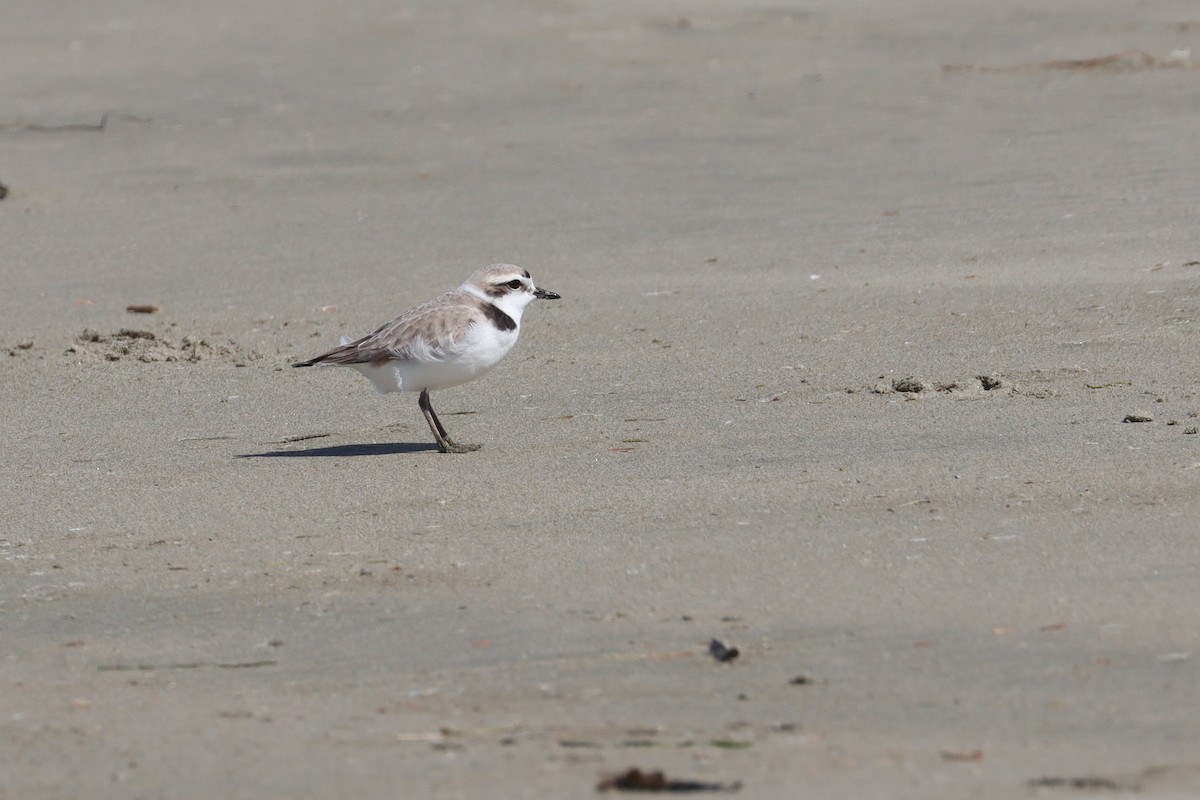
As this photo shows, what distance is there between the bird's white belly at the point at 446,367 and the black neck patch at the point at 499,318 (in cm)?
3

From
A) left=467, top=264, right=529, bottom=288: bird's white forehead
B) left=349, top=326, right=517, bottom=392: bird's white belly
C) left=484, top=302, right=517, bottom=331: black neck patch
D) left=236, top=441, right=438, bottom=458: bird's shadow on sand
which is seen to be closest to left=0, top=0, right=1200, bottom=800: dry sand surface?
left=236, top=441, right=438, bottom=458: bird's shadow on sand

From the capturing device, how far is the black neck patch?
6.94 metres

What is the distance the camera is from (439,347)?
266 inches

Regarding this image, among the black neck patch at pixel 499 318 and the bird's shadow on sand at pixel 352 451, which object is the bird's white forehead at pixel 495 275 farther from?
the bird's shadow on sand at pixel 352 451

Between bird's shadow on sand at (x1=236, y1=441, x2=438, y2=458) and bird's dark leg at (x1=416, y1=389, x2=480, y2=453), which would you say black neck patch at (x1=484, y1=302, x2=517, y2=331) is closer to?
bird's dark leg at (x1=416, y1=389, x2=480, y2=453)

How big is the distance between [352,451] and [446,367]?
490mm

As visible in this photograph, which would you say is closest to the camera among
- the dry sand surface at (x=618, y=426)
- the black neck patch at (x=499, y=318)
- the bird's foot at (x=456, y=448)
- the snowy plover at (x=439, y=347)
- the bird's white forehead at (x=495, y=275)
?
the dry sand surface at (x=618, y=426)

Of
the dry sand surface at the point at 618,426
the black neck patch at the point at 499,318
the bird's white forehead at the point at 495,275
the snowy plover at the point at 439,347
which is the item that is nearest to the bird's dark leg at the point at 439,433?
the snowy plover at the point at 439,347

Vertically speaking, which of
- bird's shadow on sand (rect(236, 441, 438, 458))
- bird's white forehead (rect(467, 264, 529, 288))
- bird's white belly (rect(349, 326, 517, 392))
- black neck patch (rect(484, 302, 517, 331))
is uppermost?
bird's white forehead (rect(467, 264, 529, 288))

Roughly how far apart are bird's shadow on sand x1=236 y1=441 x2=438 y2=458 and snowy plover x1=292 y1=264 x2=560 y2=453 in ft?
0.43

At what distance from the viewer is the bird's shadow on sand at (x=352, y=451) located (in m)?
6.62

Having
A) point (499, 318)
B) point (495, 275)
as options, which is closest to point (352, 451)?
point (499, 318)

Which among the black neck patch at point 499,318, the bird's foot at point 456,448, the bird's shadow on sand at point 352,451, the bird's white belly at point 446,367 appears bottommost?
the bird's shadow on sand at point 352,451

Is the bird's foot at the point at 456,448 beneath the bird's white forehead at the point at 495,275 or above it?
beneath
